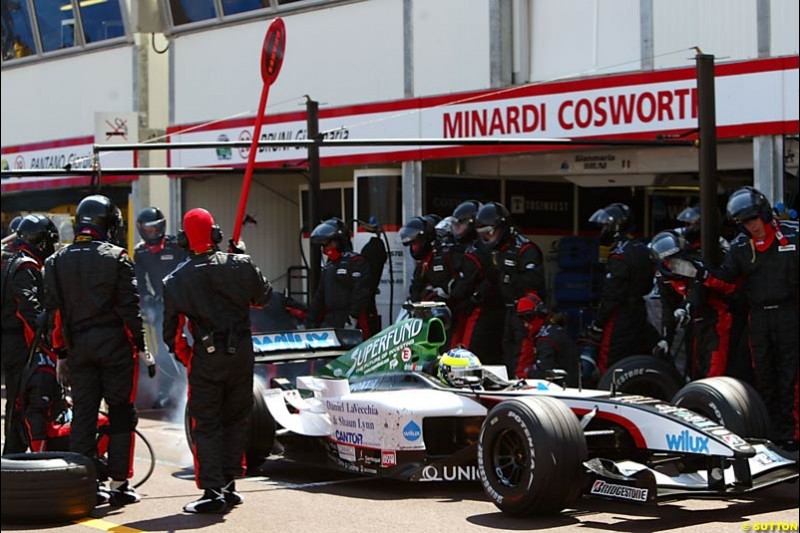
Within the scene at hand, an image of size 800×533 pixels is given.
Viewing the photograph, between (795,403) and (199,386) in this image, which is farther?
(795,403)

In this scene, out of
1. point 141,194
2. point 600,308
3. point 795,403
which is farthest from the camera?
point 141,194

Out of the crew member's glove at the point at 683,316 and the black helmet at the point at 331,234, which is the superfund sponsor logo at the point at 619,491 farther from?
the black helmet at the point at 331,234

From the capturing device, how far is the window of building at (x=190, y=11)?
19203 millimetres

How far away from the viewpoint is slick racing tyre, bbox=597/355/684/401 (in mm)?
10367

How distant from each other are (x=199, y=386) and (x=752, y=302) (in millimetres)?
4432

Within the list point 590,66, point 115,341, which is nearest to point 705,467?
point 115,341

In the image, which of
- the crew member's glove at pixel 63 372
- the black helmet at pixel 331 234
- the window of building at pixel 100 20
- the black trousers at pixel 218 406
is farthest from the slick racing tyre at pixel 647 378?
the window of building at pixel 100 20

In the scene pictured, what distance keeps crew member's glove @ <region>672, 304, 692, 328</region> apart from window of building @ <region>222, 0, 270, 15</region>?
30.7 feet

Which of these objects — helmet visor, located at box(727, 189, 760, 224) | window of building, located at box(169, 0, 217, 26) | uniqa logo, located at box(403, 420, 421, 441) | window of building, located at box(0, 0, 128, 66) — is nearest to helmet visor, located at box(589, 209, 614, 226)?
helmet visor, located at box(727, 189, 760, 224)

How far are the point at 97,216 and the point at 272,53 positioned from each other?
17.2 ft

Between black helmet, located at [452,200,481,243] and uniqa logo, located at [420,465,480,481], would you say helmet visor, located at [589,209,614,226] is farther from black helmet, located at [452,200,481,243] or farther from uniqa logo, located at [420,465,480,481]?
uniqa logo, located at [420,465,480,481]

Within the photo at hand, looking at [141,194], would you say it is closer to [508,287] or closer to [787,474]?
[508,287]

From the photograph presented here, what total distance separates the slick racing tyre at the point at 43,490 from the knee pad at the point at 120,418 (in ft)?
2.76

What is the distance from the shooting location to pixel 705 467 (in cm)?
802
